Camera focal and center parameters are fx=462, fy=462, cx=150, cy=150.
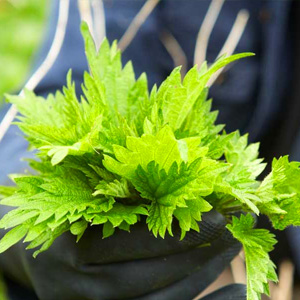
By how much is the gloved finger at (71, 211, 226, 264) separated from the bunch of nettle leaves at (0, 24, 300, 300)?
3 centimetres

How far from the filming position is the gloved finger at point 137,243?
593 mm

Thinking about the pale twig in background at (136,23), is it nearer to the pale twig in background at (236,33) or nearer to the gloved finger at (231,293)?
the pale twig in background at (236,33)

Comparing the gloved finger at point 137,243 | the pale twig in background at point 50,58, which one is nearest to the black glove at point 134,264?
the gloved finger at point 137,243

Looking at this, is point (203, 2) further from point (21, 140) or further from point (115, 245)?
point (115, 245)

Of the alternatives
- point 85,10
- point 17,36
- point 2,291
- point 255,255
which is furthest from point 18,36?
point 255,255

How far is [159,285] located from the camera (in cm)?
66

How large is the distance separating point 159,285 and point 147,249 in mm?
77

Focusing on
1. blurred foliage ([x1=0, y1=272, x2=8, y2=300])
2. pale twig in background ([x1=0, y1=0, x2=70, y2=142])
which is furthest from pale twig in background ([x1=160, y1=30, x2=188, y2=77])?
blurred foliage ([x1=0, y1=272, x2=8, y2=300])

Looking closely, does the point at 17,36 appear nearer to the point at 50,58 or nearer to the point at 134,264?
the point at 50,58

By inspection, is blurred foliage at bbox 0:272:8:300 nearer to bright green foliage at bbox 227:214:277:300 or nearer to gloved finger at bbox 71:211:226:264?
gloved finger at bbox 71:211:226:264

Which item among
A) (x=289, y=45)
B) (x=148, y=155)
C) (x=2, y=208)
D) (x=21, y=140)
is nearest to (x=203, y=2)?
(x=289, y=45)

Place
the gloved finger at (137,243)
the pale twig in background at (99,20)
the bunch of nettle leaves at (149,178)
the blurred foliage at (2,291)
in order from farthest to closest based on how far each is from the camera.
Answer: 1. the pale twig in background at (99,20)
2. the blurred foliage at (2,291)
3. the gloved finger at (137,243)
4. the bunch of nettle leaves at (149,178)

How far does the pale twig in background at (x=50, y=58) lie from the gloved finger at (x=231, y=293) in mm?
569

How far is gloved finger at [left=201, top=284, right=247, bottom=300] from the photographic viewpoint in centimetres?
64
